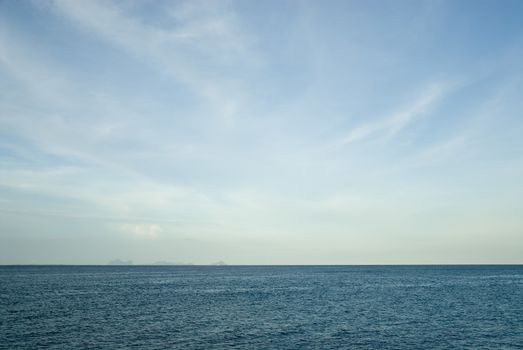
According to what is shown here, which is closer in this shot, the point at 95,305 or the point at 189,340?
the point at 189,340

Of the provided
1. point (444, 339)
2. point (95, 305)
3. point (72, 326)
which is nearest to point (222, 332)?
point (72, 326)

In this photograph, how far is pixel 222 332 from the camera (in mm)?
52688

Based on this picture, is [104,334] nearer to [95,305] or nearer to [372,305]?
[95,305]

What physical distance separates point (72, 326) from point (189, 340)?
769 inches

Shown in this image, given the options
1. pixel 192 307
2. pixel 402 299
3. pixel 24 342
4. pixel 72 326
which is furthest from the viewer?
pixel 402 299

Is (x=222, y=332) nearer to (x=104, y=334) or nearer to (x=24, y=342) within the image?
(x=104, y=334)

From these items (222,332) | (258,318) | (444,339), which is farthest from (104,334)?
(444,339)

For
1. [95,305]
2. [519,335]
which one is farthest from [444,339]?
[95,305]

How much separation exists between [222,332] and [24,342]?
23029mm

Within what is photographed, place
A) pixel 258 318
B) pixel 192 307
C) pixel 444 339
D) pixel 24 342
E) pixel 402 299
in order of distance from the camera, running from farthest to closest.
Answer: pixel 402 299
pixel 192 307
pixel 258 318
pixel 444 339
pixel 24 342

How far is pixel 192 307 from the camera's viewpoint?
76.2 metres

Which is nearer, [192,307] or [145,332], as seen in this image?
[145,332]

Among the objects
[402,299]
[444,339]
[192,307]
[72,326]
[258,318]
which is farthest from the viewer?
[402,299]

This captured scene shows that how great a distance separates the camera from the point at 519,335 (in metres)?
51.2
